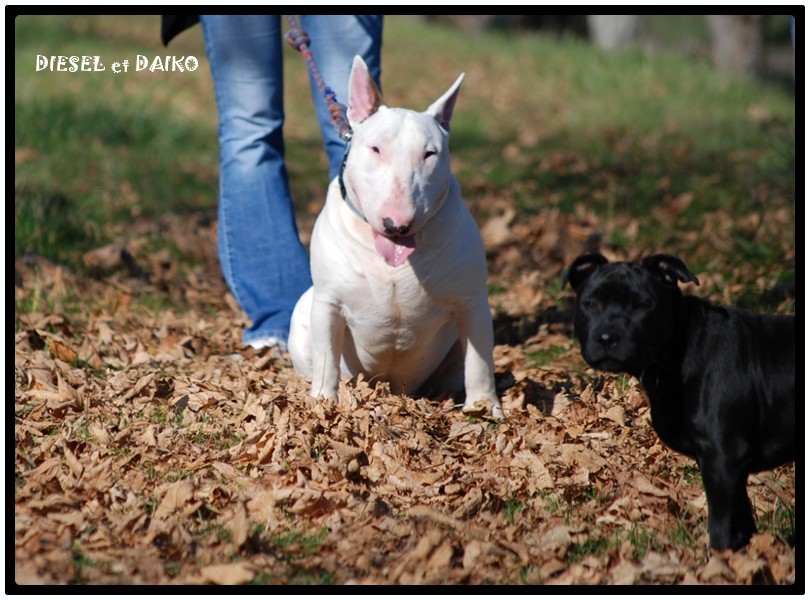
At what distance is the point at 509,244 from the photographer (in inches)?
295

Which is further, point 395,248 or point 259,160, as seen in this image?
point 259,160

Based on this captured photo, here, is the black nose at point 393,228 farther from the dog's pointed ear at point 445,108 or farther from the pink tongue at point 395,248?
the dog's pointed ear at point 445,108

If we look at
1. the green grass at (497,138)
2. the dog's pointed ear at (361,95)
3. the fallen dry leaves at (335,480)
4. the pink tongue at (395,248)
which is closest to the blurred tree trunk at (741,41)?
the green grass at (497,138)

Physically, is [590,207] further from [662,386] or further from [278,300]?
[662,386]

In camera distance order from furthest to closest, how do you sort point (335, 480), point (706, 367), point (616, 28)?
point (616, 28)
point (335, 480)
point (706, 367)

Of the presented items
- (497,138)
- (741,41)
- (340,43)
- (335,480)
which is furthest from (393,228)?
(741,41)

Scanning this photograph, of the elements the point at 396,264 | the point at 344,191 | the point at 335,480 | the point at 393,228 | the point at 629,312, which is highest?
the point at 344,191

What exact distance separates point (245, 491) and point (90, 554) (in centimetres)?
60

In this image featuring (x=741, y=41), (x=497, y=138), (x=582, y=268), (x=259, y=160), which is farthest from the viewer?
(x=741, y=41)

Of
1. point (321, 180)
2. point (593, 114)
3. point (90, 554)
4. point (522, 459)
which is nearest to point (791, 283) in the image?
point (522, 459)

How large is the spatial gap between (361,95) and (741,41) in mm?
16352

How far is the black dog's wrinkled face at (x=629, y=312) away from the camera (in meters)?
3.14

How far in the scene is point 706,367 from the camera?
10.1 feet

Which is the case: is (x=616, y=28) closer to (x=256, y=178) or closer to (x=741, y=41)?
(x=741, y=41)
